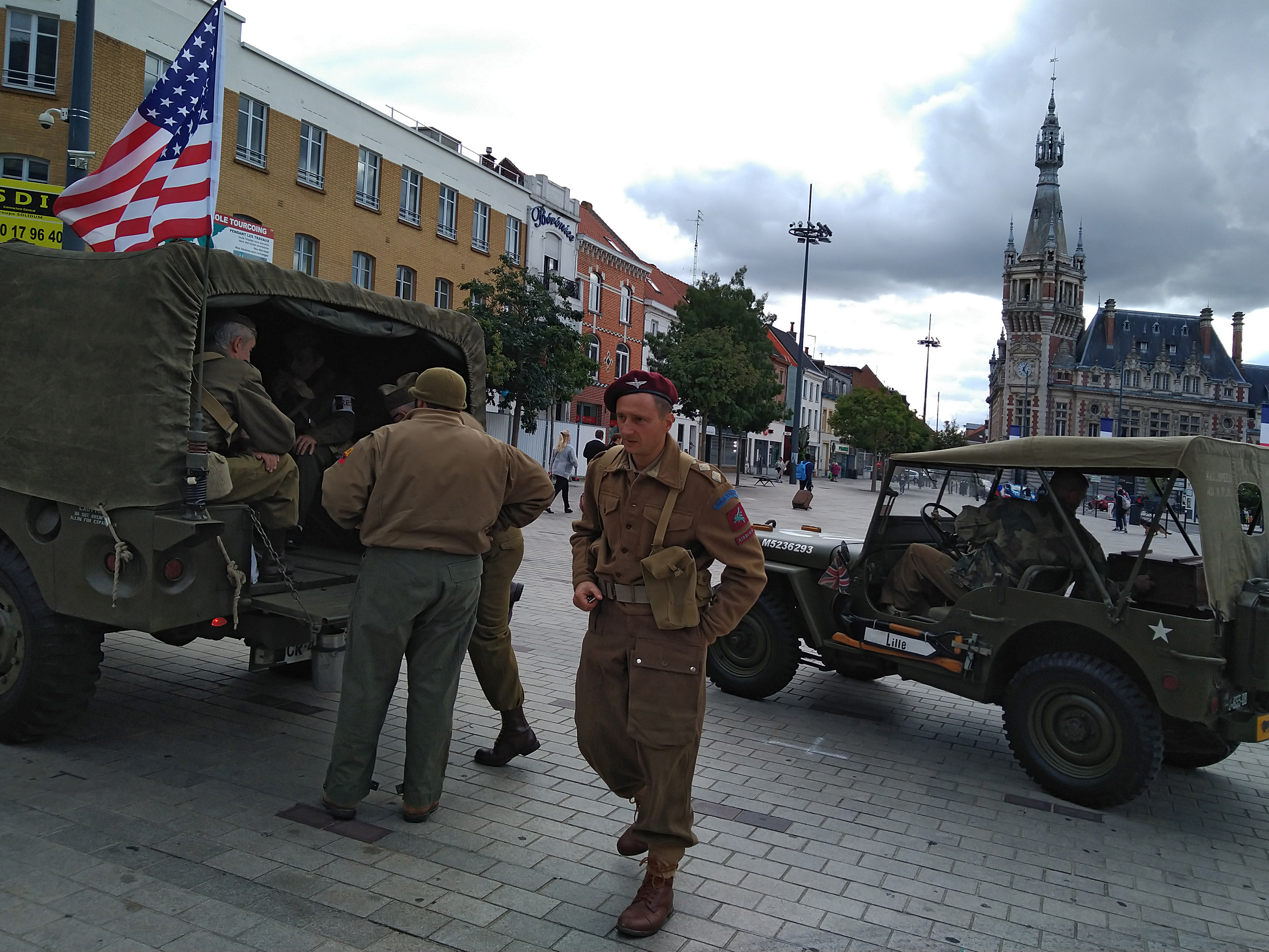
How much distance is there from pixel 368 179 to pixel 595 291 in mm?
18025

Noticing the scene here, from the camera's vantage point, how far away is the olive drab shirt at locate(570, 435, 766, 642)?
358 cm

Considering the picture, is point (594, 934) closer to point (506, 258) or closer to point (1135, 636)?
point (1135, 636)

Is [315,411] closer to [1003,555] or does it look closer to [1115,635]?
[1003,555]

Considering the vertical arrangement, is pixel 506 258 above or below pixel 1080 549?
above

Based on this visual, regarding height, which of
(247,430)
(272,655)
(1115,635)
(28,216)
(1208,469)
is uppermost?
(28,216)

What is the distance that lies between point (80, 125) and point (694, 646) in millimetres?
8760

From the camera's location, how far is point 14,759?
15.4 ft

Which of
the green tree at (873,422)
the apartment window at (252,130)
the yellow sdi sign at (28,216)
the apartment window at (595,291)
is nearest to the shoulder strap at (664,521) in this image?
the yellow sdi sign at (28,216)

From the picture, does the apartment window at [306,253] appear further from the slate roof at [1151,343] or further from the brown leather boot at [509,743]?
the slate roof at [1151,343]

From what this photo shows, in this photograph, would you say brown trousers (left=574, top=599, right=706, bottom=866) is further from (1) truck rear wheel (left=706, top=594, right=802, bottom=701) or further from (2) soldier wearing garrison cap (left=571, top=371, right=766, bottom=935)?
(1) truck rear wheel (left=706, top=594, right=802, bottom=701)

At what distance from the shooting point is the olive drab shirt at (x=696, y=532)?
3.58m

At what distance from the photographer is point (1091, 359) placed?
103875 millimetres

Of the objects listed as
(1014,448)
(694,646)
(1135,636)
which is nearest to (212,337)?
(694,646)

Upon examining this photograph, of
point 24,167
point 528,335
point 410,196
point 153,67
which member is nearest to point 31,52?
point 153,67
